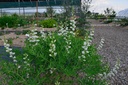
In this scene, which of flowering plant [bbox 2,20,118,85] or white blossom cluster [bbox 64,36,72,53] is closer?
flowering plant [bbox 2,20,118,85]

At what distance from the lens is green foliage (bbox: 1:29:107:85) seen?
3973 mm

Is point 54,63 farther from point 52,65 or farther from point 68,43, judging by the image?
point 68,43

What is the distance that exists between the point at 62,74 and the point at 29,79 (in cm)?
48

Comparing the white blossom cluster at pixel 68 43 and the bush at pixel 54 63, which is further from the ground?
the white blossom cluster at pixel 68 43

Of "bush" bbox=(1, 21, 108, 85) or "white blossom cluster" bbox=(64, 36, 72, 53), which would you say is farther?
"white blossom cluster" bbox=(64, 36, 72, 53)

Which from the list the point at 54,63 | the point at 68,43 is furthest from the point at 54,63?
the point at 68,43

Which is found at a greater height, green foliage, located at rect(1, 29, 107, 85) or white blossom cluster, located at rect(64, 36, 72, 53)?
white blossom cluster, located at rect(64, 36, 72, 53)

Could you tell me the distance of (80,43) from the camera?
4.50m

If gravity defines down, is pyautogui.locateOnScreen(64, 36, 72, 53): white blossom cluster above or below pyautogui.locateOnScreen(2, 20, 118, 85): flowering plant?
above

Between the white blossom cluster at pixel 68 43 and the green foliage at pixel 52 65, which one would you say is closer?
the green foliage at pixel 52 65

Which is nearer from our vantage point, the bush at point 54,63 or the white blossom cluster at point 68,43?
the bush at point 54,63

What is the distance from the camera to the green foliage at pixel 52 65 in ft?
13.0

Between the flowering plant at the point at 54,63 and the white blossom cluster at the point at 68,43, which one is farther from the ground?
the white blossom cluster at the point at 68,43

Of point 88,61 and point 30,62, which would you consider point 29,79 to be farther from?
point 88,61
